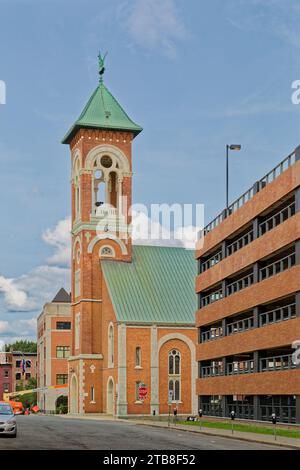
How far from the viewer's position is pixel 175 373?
8144 centimetres

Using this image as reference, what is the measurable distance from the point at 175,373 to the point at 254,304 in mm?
33011

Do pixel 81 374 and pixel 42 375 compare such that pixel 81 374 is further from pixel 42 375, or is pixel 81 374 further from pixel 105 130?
pixel 42 375

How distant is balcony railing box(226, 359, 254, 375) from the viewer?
52.5m

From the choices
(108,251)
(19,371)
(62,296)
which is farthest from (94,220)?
(19,371)

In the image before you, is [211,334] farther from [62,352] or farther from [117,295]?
[62,352]

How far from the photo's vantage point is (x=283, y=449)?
30516 mm

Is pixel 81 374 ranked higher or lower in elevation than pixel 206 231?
lower

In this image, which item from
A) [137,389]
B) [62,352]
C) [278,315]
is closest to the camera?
[278,315]

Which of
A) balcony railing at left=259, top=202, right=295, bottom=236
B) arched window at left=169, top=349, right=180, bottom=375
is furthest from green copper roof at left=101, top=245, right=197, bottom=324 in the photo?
balcony railing at left=259, top=202, right=295, bottom=236

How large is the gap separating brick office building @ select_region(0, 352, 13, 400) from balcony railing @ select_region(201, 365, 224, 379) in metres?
113

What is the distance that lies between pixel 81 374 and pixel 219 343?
27995 mm
